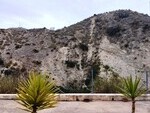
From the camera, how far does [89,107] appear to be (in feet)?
50.4

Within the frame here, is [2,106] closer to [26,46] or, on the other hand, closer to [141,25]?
[26,46]

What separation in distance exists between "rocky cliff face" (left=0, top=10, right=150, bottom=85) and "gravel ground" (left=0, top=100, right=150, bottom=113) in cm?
2337

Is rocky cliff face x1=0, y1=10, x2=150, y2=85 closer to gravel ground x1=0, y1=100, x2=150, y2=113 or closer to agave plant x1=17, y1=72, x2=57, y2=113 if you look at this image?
gravel ground x1=0, y1=100, x2=150, y2=113

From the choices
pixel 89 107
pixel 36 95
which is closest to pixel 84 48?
pixel 89 107

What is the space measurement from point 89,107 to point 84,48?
3206cm

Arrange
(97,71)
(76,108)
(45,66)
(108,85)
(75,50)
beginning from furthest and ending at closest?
(75,50)
(45,66)
(97,71)
(108,85)
(76,108)

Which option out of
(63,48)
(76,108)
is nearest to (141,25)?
(63,48)

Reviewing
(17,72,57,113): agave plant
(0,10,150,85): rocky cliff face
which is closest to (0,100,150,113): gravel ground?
(17,72,57,113): agave plant

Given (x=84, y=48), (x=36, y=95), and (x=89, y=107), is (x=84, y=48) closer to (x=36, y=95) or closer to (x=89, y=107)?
(x=89, y=107)

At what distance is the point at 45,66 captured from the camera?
43.5 m

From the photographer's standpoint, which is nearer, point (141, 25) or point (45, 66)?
point (45, 66)

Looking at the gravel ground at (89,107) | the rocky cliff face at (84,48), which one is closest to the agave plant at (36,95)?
the gravel ground at (89,107)

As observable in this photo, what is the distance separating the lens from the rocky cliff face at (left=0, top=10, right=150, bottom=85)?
139 feet

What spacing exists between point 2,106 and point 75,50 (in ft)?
103
